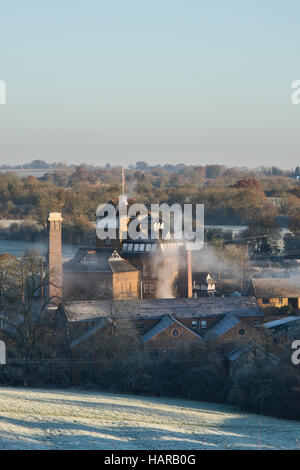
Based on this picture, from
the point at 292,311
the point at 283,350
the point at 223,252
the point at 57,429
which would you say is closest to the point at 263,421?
the point at 283,350

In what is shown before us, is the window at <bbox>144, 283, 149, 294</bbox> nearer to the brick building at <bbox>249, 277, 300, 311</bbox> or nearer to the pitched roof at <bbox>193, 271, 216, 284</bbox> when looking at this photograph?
the pitched roof at <bbox>193, 271, 216, 284</bbox>

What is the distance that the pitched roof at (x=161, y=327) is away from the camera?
3609 cm

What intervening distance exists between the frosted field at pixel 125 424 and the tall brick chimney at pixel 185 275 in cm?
1678

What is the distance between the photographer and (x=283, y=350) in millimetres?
33219

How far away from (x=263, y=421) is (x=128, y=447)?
726 cm

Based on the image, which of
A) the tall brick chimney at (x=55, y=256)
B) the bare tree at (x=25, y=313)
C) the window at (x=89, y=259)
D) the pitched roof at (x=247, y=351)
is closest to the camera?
the pitched roof at (x=247, y=351)

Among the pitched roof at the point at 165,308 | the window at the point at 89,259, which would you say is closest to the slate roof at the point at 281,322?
the pitched roof at the point at 165,308

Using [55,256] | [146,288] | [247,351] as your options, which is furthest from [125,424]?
[146,288]

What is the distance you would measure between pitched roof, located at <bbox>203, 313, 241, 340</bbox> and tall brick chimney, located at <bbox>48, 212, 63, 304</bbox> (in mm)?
8544

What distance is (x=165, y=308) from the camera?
3816 cm

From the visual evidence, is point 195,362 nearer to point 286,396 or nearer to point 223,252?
Answer: point 286,396

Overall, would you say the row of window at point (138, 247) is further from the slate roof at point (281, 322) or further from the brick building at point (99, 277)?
the slate roof at point (281, 322)

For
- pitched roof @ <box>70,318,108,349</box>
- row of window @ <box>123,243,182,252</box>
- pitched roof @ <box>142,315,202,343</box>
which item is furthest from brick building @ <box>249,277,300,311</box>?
pitched roof @ <box>70,318,108,349</box>

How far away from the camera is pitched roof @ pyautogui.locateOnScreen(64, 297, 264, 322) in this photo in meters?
36.9
